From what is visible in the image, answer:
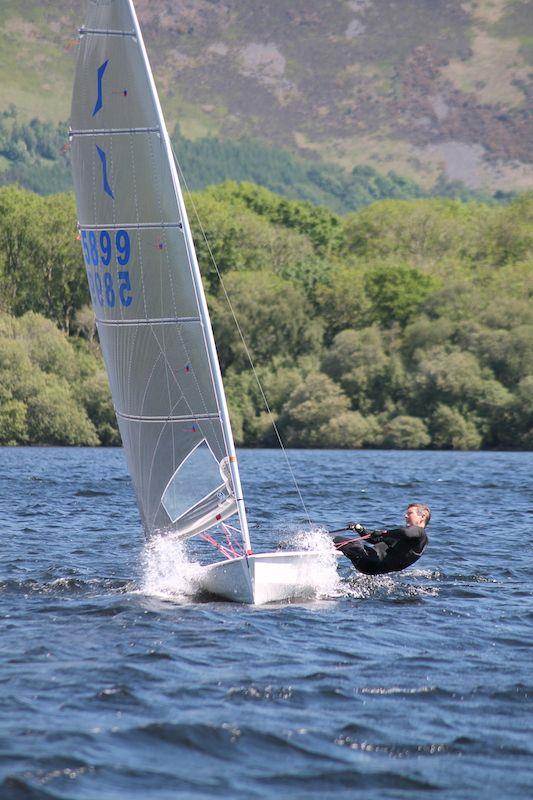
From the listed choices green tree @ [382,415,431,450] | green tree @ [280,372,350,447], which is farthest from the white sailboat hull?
green tree @ [280,372,350,447]

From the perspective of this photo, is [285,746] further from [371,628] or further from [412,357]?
[412,357]

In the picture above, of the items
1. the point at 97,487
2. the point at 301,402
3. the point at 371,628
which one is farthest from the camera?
the point at 301,402

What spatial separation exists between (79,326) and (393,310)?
62.3ft

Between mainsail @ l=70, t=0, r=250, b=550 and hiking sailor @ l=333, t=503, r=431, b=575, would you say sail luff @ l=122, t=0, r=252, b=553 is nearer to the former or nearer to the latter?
mainsail @ l=70, t=0, r=250, b=550

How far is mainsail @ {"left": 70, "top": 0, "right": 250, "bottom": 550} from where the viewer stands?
16.4 m

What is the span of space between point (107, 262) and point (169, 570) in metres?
4.21

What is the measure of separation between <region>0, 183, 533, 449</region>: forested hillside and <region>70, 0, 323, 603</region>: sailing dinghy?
40.1 metres

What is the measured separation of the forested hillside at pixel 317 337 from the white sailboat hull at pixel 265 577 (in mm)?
41857

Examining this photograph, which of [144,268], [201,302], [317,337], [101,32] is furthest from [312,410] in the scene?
[101,32]

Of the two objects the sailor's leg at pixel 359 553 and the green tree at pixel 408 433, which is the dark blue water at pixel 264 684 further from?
the green tree at pixel 408 433

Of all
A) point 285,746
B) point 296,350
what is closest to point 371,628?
point 285,746

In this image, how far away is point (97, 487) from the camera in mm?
37219

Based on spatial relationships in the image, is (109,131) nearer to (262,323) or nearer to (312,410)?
(312,410)

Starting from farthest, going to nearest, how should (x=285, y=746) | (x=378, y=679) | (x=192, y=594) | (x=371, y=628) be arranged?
(x=192, y=594) < (x=371, y=628) < (x=378, y=679) < (x=285, y=746)
